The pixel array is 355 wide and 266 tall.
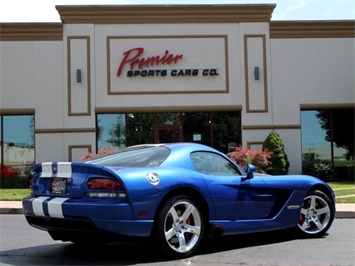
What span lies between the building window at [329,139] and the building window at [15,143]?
36.8 ft

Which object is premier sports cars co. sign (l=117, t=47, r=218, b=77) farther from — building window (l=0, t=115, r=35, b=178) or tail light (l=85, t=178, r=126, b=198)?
tail light (l=85, t=178, r=126, b=198)

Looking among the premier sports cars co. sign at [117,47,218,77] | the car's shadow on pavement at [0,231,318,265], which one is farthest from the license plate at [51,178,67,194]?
the premier sports cars co. sign at [117,47,218,77]

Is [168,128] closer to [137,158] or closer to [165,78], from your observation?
[165,78]

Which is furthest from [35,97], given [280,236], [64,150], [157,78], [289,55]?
[280,236]

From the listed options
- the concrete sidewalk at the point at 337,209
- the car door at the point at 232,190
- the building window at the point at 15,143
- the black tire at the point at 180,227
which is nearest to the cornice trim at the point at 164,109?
the building window at the point at 15,143

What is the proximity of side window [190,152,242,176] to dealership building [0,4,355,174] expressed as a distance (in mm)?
13575

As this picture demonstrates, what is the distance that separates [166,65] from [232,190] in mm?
14489

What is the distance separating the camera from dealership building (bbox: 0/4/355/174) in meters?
20.2

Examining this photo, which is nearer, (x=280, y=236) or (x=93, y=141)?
(x=280, y=236)

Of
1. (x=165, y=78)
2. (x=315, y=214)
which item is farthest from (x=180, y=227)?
(x=165, y=78)

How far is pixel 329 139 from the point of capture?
21266 mm

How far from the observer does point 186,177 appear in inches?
235

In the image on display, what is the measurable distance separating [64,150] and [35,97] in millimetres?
2434

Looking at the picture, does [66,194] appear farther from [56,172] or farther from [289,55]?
[289,55]
